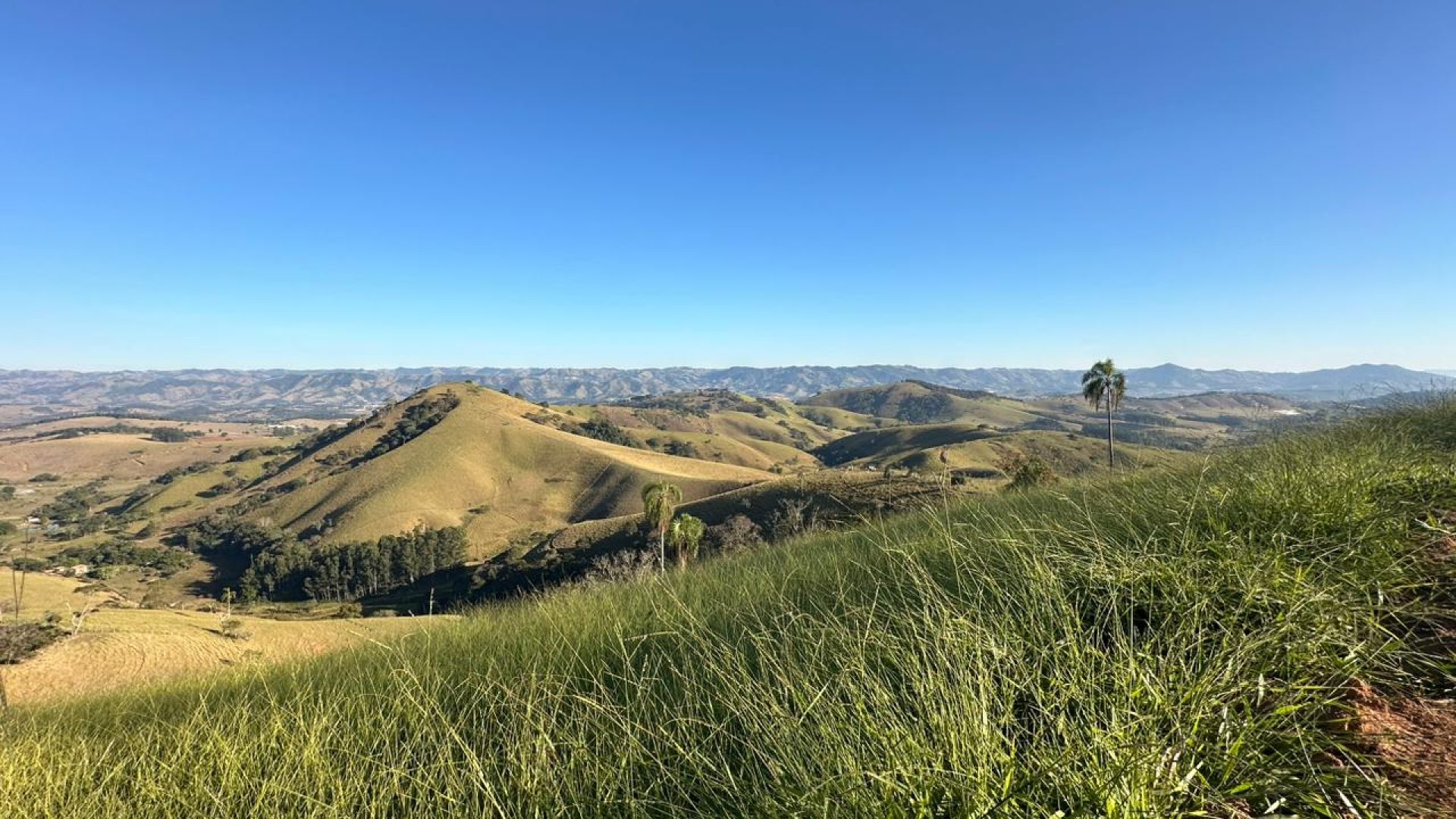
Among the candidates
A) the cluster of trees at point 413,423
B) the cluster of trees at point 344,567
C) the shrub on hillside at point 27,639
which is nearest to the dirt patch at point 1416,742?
the shrub on hillside at point 27,639

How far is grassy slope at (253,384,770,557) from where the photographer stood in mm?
123938

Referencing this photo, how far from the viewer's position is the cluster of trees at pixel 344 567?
101m

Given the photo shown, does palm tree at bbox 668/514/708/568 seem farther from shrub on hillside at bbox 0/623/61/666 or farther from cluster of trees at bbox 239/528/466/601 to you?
cluster of trees at bbox 239/528/466/601

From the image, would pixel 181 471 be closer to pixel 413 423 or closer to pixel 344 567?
pixel 413 423

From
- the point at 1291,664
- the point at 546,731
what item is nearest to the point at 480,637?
the point at 546,731

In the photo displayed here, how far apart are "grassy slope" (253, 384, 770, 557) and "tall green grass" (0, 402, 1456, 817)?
4491 inches

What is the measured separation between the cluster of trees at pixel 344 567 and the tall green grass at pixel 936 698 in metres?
115

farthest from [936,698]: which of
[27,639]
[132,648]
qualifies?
[27,639]

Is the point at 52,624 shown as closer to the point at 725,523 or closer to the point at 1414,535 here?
the point at 725,523

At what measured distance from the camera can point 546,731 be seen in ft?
9.85

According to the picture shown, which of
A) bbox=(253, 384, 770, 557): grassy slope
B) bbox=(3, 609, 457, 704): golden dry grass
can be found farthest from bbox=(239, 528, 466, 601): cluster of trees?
bbox=(3, 609, 457, 704): golden dry grass

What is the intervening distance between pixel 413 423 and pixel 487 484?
57276 millimetres

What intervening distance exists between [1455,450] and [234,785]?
9.30 m

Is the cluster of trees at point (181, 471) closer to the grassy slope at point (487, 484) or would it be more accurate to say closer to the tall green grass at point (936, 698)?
the grassy slope at point (487, 484)
